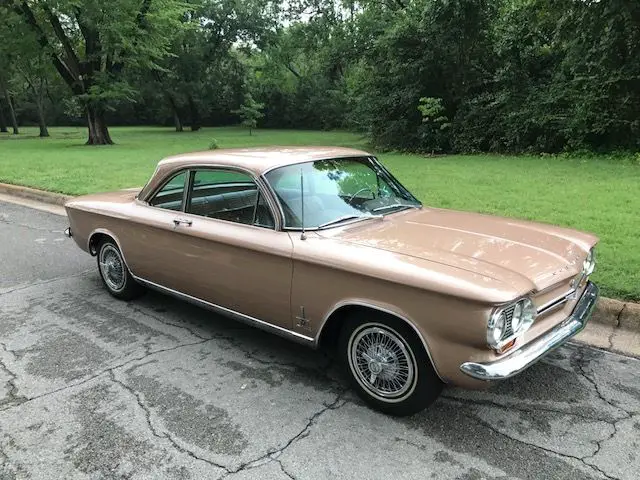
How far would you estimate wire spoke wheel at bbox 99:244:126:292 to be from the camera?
5.07 meters

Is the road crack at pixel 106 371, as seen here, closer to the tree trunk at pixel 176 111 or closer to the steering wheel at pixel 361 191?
the steering wheel at pixel 361 191

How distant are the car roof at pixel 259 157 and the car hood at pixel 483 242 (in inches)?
27.3

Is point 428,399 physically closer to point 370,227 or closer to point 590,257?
point 370,227

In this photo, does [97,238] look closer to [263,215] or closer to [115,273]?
[115,273]

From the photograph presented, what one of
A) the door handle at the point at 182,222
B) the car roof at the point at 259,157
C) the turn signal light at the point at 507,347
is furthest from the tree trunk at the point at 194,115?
the turn signal light at the point at 507,347

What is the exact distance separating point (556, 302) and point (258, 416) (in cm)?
186

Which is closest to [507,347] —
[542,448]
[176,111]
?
[542,448]

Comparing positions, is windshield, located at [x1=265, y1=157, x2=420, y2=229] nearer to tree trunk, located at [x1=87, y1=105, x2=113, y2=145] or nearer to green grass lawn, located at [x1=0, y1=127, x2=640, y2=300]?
green grass lawn, located at [x1=0, y1=127, x2=640, y2=300]

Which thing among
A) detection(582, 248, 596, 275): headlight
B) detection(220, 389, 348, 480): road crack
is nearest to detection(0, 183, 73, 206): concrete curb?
detection(220, 389, 348, 480): road crack

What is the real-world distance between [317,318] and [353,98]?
19.8 metres

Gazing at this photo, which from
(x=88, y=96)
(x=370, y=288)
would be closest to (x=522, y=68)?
(x=370, y=288)

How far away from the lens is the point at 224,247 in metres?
3.87

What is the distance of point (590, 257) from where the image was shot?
361 centimetres

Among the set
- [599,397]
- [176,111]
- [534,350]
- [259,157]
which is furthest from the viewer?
[176,111]
